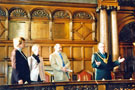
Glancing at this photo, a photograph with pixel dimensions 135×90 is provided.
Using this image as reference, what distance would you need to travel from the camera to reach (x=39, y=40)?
26.0 ft

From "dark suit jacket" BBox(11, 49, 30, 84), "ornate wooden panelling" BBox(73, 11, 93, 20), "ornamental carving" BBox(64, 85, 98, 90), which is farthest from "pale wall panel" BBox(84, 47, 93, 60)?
"dark suit jacket" BBox(11, 49, 30, 84)

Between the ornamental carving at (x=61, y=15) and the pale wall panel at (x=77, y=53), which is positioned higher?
the ornamental carving at (x=61, y=15)

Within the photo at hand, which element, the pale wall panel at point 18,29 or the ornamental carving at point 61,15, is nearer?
the pale wall panel at point 18,29

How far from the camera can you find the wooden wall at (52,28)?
782 cm

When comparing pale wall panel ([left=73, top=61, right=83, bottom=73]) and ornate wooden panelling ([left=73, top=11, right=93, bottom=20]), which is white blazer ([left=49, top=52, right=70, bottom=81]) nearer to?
pale wall panel ([left=73, top=61, right=83, bottom=73])

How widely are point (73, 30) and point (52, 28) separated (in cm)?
81

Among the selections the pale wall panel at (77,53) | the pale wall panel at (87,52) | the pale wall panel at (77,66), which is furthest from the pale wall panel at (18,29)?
the pale wall panel at (87,52)

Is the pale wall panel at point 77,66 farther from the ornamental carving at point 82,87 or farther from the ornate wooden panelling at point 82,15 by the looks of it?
the ornamental carving at point 82,87

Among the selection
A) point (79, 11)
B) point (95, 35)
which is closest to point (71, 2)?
point (79, 11)

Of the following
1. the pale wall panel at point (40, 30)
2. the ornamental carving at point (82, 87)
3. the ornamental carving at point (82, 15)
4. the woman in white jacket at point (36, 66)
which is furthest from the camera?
the ornamental carving at point (82, 15)

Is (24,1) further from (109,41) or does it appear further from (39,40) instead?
(109,41)

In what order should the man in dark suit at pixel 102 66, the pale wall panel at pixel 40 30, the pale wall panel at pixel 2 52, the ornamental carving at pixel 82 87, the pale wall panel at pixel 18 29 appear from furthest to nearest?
1. the pale wall panel at pixel 40 30
2. the pale wall panel at pixel 18 29
3. the pale wall panel at pixel 2 52
4. the man in dark suit at pixel 102 66
5. the ornamental carving at pixel 82 87

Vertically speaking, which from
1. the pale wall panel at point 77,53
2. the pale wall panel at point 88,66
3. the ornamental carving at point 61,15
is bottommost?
the pale wall panel at point 88,66

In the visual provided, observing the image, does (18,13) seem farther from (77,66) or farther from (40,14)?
(77,66)
